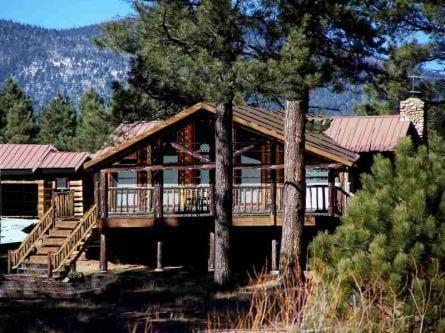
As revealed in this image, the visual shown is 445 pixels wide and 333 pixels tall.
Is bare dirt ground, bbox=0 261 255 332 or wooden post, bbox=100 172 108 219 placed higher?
wooden post, bbox=100 172 108 219

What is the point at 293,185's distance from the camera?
632 inches

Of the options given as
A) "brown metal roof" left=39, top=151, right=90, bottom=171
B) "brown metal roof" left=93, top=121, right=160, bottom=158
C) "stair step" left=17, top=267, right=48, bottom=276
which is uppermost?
"brown metal roof" left=93, top=121, right=160, bottom=158

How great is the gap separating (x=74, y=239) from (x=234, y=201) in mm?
4923

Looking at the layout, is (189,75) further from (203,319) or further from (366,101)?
(366,101)

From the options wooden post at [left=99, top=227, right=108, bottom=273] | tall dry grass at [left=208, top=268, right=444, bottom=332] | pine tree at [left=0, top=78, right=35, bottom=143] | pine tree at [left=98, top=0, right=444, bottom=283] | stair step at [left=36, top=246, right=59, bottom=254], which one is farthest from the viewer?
pine tree at [left=0, top=78, right=35, bottom=143]

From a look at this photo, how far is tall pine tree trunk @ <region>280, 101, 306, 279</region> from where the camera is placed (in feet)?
52.1

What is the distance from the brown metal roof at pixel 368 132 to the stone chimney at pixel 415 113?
376 millimetres

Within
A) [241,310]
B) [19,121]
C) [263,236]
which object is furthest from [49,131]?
[241,310]

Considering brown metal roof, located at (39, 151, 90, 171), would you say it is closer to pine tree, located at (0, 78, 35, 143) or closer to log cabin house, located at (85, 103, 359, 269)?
log cabin house, located at (85, 103, 359, 269)

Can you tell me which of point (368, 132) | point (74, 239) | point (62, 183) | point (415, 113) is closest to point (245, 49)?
point (74, 239)

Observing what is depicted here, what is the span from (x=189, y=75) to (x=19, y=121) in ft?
146

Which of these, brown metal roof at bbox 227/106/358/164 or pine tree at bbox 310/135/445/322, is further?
brown metal roof at bbox 227/106/358/164

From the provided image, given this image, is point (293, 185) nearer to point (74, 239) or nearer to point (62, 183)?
point (74, 239)

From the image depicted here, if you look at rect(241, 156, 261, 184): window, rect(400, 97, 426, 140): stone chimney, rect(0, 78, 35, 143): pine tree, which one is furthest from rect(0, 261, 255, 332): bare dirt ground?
rect(0, 78, 35, 143): pine tree
